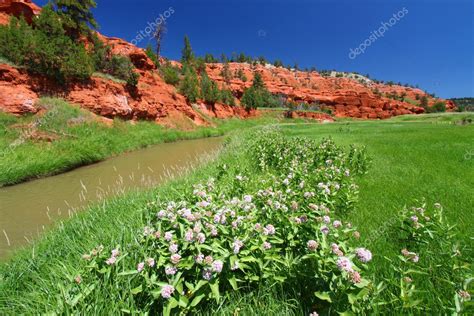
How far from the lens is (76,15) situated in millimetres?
27219

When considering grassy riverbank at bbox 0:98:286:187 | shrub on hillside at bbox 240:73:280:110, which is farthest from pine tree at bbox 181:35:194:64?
grassy riverbank at bbox 0:98:286:187

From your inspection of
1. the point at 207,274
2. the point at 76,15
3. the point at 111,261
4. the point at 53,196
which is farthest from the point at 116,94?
the point at 207,274

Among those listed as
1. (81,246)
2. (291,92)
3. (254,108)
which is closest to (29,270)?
(81,246)

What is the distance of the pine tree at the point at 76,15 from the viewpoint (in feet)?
82.5

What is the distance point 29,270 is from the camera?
3.10 m

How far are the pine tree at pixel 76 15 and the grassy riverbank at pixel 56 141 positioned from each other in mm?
13004

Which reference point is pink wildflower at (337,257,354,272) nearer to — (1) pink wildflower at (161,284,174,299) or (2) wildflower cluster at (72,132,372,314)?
(2) wildflower cluster at (72,132,372,314)

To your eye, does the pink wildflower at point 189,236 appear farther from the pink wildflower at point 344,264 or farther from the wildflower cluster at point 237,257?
the pink wildflower at point 344,264

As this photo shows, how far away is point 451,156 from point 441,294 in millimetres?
7299

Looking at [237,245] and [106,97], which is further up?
[106,97]

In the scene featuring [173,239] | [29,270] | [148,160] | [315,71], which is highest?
[315,71]

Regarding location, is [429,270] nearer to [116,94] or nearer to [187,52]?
[116,94]

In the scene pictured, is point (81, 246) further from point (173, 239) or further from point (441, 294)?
point (441, 294)

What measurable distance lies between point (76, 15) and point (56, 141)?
2217 centimetres
